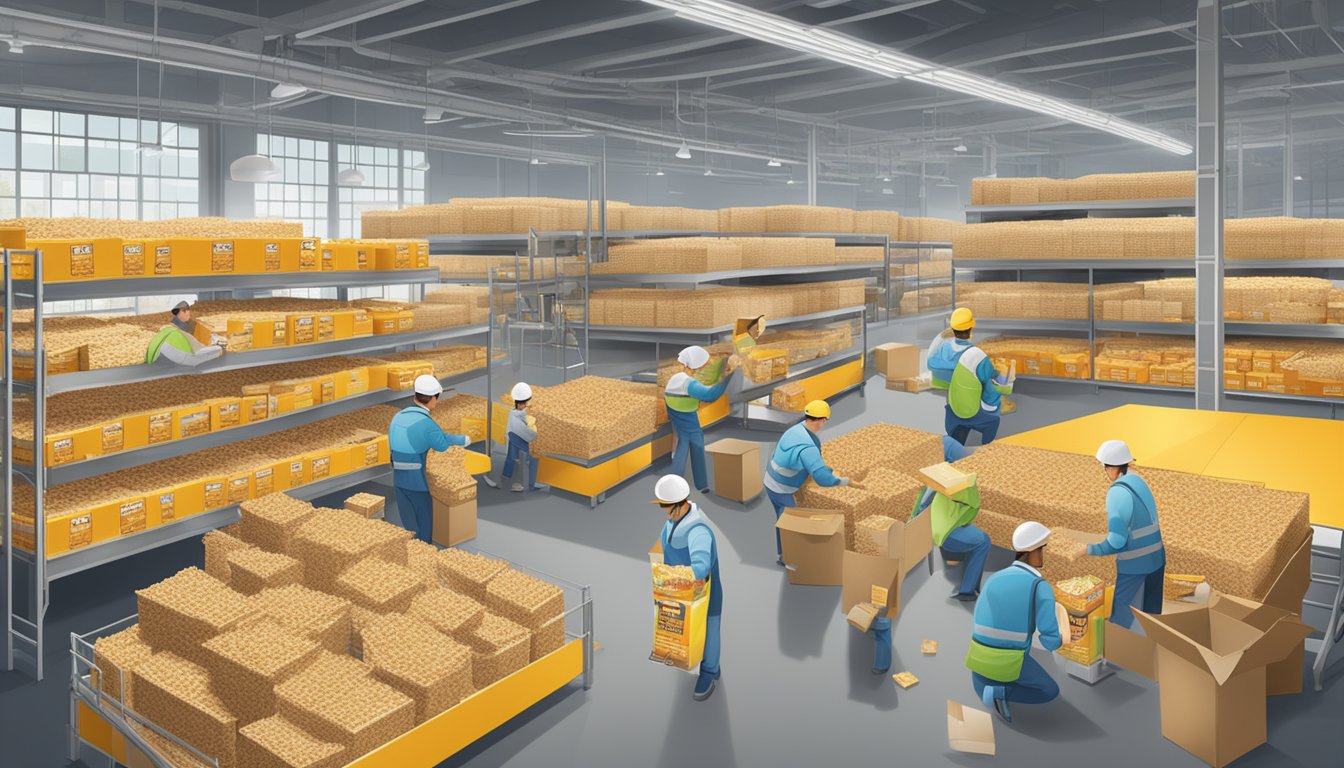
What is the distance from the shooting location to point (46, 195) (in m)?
15.9

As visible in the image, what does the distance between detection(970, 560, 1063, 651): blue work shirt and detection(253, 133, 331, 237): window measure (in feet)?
57.8

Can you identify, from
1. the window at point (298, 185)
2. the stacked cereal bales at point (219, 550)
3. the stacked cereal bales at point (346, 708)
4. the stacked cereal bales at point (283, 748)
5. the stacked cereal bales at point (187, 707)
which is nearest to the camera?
the stacked cereal bales at point (283, 748)

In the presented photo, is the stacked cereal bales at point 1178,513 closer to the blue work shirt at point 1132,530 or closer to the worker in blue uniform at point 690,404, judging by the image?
the blue work shirt at point 1132,530

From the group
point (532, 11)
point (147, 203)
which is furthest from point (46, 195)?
point (532, 11)

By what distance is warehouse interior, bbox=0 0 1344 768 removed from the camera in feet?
15.1

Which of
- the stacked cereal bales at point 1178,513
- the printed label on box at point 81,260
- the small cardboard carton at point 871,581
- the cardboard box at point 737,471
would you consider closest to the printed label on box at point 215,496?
the printed label on box at point 81,260

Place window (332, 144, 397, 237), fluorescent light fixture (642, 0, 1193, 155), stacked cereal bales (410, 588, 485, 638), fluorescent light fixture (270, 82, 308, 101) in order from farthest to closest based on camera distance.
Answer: window (332, 144, 397, 237)
fluorescent light fixture (270, 82, 308, 101)
fluorescent light fixture (642, 0, 1193, 155)
stacked cereal bales (410, 588, 485, 638)

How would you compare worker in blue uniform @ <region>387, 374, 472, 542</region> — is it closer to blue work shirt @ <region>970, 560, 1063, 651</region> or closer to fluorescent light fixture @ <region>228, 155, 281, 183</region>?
blue work shirt @ <region>970, 560, 1063, 651</region>

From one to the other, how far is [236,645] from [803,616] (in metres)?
3.36

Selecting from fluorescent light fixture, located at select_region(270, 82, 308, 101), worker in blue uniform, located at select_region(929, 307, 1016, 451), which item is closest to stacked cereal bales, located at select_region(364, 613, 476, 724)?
worker in blue uniform, located at select_region(929, 307, 1016, 451)

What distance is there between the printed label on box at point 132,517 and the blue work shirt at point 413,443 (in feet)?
5.51

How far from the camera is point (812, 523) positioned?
255 inches

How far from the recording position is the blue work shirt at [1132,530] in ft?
16.8

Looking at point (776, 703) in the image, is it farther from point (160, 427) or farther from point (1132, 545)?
point (160, 427)
